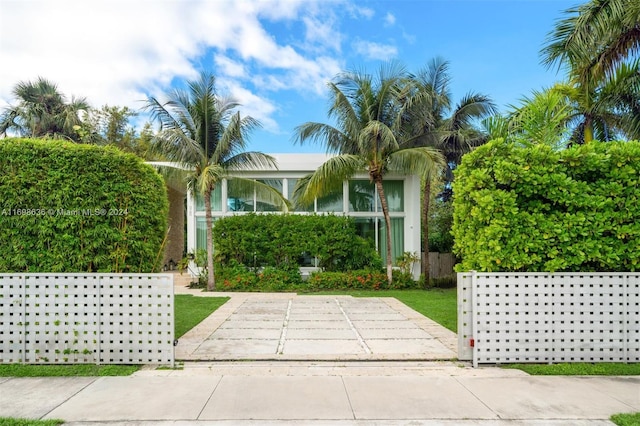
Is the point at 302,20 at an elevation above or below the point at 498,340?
above

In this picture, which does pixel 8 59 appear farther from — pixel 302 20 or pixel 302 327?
pixel 302 327

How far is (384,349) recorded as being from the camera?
534 centimetres

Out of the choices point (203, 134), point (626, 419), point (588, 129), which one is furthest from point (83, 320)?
point (588, 129)

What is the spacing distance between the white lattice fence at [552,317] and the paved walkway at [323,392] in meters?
0.44

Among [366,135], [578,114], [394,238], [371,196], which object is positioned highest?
[578,114]

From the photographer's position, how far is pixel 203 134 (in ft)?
37.9

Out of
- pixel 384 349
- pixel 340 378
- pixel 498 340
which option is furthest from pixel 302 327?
pixel 498 340

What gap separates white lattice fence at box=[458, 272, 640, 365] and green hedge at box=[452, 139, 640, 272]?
0.26 metres

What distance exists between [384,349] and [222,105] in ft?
31.3

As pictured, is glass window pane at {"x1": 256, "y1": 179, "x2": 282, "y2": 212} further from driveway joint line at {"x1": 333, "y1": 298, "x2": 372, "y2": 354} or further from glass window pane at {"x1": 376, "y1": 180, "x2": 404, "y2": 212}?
driveway joint line at {"x1": 333, "y1": 298, "x2": 372, "y2": 354}

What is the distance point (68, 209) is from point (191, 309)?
14.0 ft

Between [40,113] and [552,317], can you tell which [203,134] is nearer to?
[552,317]

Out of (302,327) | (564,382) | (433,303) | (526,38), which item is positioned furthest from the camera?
(526,38)

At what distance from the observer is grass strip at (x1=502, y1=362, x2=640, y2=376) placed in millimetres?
4363
